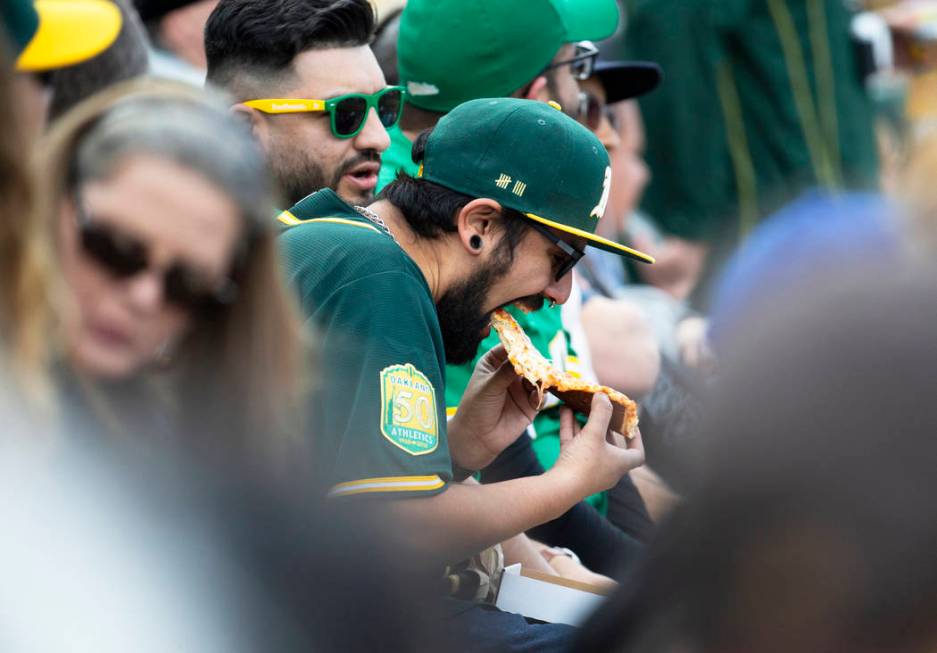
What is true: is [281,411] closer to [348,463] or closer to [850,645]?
[348,463]

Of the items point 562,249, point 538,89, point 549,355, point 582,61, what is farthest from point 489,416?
point 582,61

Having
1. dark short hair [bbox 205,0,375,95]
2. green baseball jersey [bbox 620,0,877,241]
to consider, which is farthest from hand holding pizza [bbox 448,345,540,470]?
green baseball jersey [bbox 620,0,877,241]

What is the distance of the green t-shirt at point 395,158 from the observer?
369 centimetres

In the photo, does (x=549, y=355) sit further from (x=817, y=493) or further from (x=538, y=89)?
(x=817, y=493)

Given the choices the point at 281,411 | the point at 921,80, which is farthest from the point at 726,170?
the point at 281,411

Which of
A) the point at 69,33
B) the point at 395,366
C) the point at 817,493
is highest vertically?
the point at 817,493

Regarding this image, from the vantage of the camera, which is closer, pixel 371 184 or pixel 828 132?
pixel 371 184

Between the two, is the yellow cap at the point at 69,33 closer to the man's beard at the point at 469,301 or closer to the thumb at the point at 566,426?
the man's beard at the point at 469,301

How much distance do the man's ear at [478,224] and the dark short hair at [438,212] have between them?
0.02 m

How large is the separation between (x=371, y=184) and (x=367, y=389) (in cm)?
104

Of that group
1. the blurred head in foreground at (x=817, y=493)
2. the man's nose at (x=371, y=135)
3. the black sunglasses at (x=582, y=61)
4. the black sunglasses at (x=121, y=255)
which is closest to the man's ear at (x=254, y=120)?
the man's nose at (x=371, y=135)

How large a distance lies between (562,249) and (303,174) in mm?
794

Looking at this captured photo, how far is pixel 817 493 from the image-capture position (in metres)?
1.10

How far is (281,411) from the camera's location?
72.7 inches
